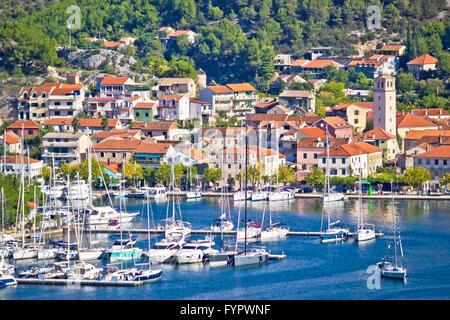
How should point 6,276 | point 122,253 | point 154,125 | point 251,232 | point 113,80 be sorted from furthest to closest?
point 113,80 < point 154,125 < point 251,232 < point 122,253 < point 6,276

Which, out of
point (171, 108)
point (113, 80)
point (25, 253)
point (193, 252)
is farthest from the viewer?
point (113, 80)

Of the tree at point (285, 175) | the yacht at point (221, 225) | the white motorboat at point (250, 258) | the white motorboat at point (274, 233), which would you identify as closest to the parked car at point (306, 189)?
the tree at point (285, 175)

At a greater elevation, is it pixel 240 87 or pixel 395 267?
pixel 240 87

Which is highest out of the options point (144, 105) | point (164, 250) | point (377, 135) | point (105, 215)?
point (144, 105)

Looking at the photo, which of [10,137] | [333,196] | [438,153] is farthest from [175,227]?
[10,137]

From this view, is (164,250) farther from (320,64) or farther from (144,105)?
(320,64)

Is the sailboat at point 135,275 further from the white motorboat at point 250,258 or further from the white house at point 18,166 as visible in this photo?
the white house at point 18,166
